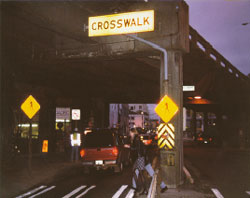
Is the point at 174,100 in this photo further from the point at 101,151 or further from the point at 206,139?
the point at 206,139

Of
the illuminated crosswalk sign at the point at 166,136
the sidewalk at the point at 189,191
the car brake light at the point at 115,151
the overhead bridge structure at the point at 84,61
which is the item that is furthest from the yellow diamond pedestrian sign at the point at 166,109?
the car brake light at the point at 115,151

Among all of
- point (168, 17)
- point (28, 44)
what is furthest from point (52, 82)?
point (168, 17)

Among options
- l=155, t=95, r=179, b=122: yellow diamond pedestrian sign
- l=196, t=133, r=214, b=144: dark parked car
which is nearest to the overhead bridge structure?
l=155, t=95, r=179, b=122: yellow diamond pedestrian sign

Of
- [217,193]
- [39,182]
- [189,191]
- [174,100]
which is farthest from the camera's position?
[39,182]

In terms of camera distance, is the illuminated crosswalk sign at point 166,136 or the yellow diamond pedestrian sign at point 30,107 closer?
the illuminated crosswalk sign at point 166,136

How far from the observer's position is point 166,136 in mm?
13094

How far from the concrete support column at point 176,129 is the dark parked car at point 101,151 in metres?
3.38

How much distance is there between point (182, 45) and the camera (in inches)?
536

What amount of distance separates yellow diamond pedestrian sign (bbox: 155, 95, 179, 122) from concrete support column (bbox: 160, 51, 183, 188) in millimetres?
698

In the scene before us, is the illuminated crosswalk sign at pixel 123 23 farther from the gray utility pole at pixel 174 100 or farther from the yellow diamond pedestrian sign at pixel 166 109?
the yellow diamond pedestrian sign at pixel 166 109

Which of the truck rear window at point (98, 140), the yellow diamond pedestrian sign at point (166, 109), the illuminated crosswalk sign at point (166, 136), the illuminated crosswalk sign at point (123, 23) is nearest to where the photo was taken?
the yellow diamond pedestrian sign at point (166, 109)

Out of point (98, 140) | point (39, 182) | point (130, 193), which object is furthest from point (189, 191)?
point (39, 182)

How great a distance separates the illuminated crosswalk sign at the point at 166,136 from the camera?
42.7 ft

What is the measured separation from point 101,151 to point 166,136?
3.97 meters
